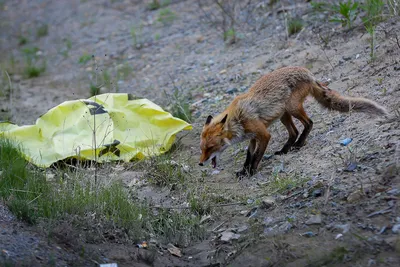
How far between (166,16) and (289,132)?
21.3ft

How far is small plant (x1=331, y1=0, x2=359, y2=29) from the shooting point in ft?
25.9

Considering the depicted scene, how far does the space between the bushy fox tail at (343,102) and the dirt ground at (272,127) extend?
0.14m

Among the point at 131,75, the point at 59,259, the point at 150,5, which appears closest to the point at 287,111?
the point at 59,259

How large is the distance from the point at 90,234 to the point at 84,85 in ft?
19.0

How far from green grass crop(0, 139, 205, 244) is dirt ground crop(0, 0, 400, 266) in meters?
0.15

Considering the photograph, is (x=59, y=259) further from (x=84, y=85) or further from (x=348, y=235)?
(x=84, y=85)

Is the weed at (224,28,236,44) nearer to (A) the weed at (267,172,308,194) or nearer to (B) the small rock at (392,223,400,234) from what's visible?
(A) the weed at (267,172,308,194)

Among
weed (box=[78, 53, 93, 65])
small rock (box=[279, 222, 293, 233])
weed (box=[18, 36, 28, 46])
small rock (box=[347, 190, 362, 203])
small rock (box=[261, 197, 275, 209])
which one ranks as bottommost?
weed (box=[78, 53, 93, 65])

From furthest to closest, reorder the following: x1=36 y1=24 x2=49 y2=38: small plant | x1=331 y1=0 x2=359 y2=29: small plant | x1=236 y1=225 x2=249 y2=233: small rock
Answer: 1. x1=36 y1=24 x2=49 y2=38: small plant
2. x1=331 y1=0 x2=359 y2=29: small plant
3. x1=236 y1=225 x2=249 y2=233: small rock

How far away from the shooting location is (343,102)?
605 centimetres

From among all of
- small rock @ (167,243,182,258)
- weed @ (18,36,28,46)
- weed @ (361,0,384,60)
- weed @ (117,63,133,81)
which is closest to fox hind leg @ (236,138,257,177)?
small rock @ (167,243,182,258)

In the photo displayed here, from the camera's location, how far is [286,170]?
578cm

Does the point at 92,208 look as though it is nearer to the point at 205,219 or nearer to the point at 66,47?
the point at 205,219

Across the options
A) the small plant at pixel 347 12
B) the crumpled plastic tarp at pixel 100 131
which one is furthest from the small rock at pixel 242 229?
the small plant at pixel 347 12
